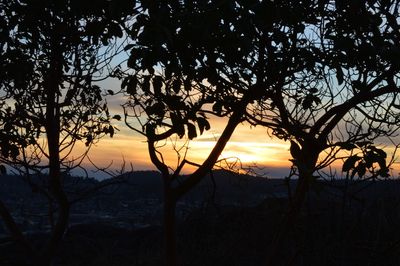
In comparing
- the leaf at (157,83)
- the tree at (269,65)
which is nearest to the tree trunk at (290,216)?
the tree at (269,65)

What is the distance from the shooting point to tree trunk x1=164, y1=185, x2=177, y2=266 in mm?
5281

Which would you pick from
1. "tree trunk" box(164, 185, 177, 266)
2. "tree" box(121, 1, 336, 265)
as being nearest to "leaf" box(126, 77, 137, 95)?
"tree" box(121, 1, 336, 265)

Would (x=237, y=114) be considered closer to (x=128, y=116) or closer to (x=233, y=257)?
(x=128, y=116)

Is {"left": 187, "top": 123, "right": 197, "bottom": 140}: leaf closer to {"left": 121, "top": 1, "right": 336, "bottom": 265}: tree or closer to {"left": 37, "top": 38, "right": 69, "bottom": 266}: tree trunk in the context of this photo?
{"left": 121, "top": 1, "right": 336, "bottom": 265}: tree

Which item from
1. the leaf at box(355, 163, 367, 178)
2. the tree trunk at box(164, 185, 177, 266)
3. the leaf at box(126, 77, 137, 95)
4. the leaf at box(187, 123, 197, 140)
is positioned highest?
the leaf at box(126, 77, 137, 95)

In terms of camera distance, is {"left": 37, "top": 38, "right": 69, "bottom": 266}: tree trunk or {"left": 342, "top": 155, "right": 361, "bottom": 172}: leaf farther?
{"left": 37, "top": 38, "right": 69, "bottom": 266}: tree trunk

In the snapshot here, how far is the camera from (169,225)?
535cm

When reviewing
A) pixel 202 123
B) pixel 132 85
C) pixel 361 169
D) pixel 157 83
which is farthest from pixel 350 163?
pixel 132 85

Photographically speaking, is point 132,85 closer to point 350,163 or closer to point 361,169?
point 350,163

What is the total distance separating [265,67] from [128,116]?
5.49ft

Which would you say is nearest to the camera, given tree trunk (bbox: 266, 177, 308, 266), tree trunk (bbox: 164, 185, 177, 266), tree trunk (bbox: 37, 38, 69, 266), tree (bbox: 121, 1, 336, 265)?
tree (bbox: 121, 1, 336, 265)

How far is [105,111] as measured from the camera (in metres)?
7.46

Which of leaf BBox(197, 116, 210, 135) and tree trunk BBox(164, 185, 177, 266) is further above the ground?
leaf BBox(197, 116, 210, 135)

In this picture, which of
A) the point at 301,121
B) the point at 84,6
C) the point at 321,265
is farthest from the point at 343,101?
the point at 321,265
